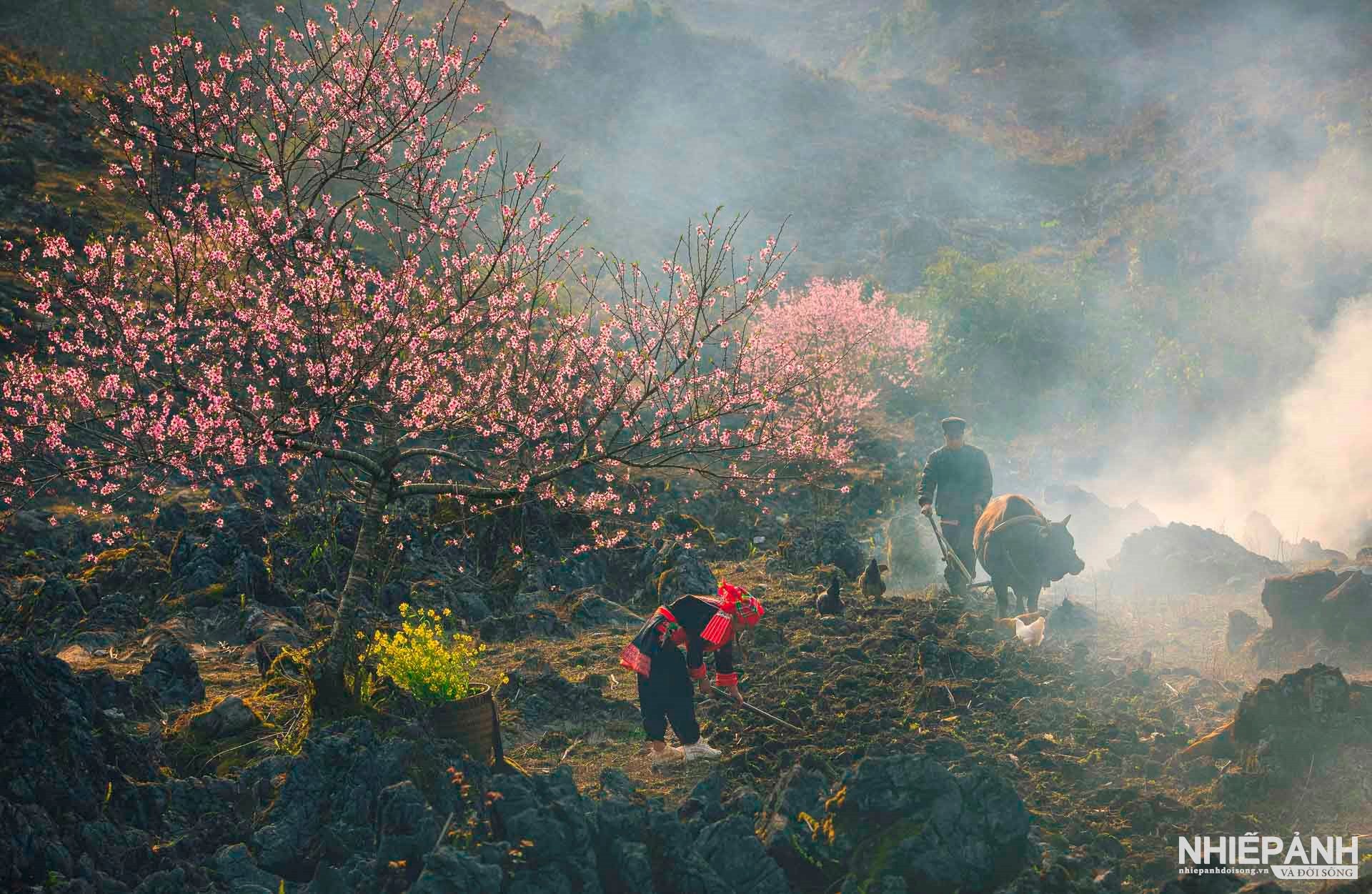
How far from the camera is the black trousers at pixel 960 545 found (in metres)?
14.0

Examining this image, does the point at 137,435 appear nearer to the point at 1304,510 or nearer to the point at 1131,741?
the point at 1131,741

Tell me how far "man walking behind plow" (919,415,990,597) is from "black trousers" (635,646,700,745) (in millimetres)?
6898

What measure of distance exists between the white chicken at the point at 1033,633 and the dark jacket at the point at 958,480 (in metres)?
2.40

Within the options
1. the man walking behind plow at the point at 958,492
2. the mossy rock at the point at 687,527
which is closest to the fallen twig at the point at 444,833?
the man walking behind plow at the point at 958,492

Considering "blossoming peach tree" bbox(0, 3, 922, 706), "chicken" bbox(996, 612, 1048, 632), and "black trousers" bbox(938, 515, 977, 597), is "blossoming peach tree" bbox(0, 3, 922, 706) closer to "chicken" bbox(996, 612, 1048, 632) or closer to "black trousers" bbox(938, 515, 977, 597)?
"black trousers" bbox(938, 515, 977, 597)

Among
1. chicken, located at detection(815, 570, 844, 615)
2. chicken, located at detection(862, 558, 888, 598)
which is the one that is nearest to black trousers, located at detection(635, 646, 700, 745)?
chicken, located at detection(815, 570, 844, 615)

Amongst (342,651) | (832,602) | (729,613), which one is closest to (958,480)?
(832,602)

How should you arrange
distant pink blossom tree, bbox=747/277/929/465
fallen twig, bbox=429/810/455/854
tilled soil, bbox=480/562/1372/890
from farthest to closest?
distant pink blossom tree, bbox=747/277/929/465 < tilled soil, bbox=480/562/1372/890 < fallen twig, bbox=429/810/455/854

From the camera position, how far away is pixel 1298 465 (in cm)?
2578

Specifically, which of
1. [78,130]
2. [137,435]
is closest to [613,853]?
[137,435]

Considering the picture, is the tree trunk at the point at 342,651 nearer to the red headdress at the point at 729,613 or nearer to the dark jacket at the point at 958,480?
the red headdress at the point at 729,613

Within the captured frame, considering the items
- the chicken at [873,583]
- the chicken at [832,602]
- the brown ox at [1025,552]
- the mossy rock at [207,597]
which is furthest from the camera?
the chicken at [873,583]

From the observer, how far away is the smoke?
2236 cm

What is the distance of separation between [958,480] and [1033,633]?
2.80m
